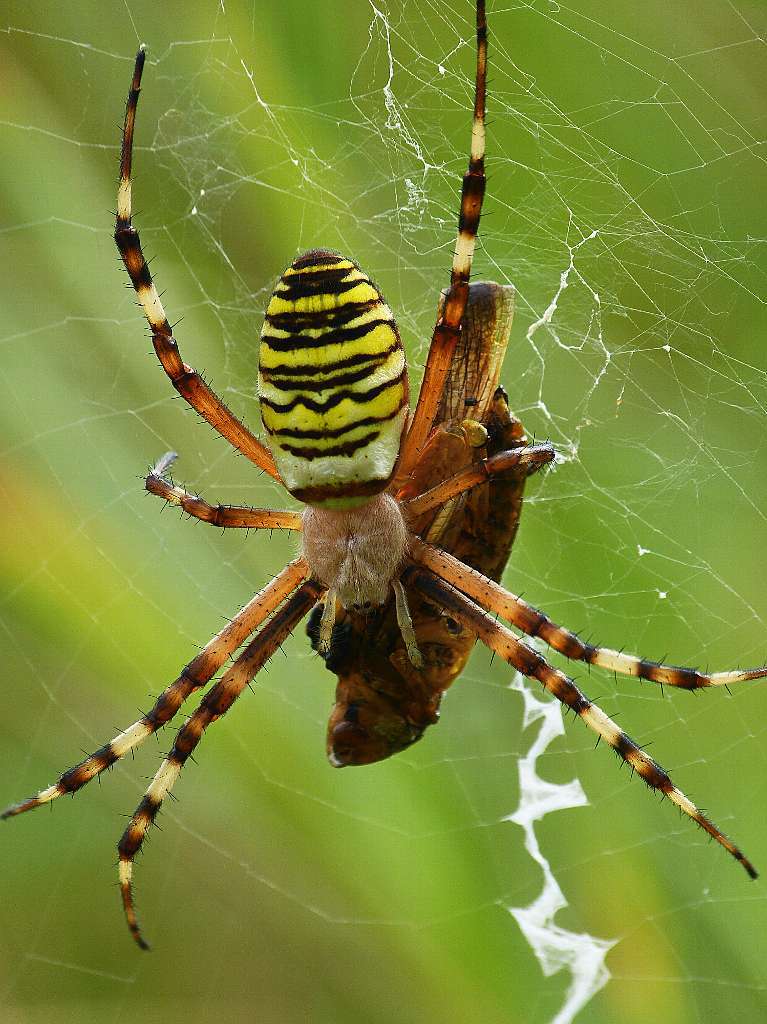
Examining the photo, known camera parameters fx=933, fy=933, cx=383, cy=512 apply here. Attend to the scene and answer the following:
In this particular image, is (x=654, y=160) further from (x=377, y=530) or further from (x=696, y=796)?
(x=696, y=796)

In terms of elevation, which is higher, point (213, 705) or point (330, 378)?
point (330, 378)

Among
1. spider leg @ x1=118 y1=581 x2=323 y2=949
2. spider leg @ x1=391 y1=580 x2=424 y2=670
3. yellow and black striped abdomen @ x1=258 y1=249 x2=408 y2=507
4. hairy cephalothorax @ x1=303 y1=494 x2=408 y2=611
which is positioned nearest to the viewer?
yellow and black striped abdomen @ x1=258 y1=249 x2=408 y2=507

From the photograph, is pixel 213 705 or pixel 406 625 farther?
pixel 213 705

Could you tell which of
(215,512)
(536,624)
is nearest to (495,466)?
(536,624)

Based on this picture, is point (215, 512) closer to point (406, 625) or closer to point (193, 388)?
point (193, 388)

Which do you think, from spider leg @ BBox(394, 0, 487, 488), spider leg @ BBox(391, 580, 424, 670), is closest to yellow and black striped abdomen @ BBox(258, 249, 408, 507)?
spider leg @ BBox(394, 0, 487, 488)

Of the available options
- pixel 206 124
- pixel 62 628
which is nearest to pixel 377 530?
pixel 62 628

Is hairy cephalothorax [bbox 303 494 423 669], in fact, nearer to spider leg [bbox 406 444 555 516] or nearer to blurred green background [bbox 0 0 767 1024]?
spider leg [bbox 406 444 555 516]
